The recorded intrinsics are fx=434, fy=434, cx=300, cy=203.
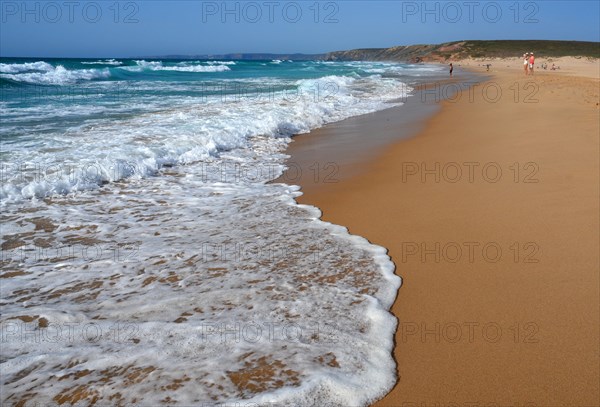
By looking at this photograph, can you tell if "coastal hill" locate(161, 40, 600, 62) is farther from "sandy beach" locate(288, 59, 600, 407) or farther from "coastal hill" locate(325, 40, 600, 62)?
"sandy beach" locate(288, 59, 600, 407)

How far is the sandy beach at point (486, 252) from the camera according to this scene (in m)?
2.33

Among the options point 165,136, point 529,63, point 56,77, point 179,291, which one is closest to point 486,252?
point 179,291

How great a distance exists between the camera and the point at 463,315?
286 centimetres

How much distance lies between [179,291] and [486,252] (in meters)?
2.56

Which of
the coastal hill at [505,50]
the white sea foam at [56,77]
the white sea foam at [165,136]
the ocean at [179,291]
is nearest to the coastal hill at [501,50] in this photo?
the coastal hill at [505,50]

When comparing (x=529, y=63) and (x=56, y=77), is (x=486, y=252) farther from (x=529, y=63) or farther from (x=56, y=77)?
(x=529, y=63)

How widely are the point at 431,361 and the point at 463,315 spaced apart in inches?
21.2

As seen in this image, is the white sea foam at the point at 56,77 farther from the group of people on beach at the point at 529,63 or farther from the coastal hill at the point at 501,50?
the coastal hill at the point at 501,50

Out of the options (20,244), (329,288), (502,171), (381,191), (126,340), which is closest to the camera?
(126,340)

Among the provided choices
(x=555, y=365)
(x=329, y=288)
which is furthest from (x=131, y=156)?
(x=555, y=365)

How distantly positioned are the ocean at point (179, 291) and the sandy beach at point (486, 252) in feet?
0.86

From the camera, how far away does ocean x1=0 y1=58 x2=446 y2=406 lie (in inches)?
91.7

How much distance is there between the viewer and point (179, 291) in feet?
10.6

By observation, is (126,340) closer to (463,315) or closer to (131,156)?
(463,315)
